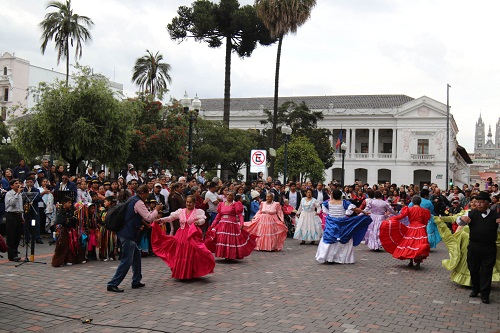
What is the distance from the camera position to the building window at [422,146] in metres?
76.7

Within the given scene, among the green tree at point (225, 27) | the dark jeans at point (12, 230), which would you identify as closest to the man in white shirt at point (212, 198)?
the dark jeans at point (12, 230)

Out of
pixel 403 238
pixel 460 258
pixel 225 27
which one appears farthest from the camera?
pixel 225 27

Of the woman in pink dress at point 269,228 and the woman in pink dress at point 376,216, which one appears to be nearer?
the woman in pink dress at point 269,228

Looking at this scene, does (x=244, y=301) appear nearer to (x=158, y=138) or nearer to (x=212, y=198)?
(x=212, y=198)

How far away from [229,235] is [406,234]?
4031mm

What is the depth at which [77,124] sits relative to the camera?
19.9 metres

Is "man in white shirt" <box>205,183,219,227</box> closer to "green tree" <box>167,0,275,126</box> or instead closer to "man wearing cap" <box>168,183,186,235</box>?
"man wearing cap" <box>168,183,186,235</box>

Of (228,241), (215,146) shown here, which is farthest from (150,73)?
(228,241)

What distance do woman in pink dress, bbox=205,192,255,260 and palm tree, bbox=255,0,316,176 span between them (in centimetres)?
1834

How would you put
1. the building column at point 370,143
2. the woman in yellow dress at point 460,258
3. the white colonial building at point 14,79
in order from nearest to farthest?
the woman in yellow dress at point 460,258
the white colonial building at point 14,79
the building column at point 370,143

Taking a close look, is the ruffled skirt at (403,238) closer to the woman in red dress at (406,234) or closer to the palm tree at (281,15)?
the woman in red dress at (406,234)

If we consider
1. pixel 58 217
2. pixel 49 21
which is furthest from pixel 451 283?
pixel 49 21

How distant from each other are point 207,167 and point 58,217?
42.2m

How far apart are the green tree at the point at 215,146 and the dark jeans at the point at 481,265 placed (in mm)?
41060
